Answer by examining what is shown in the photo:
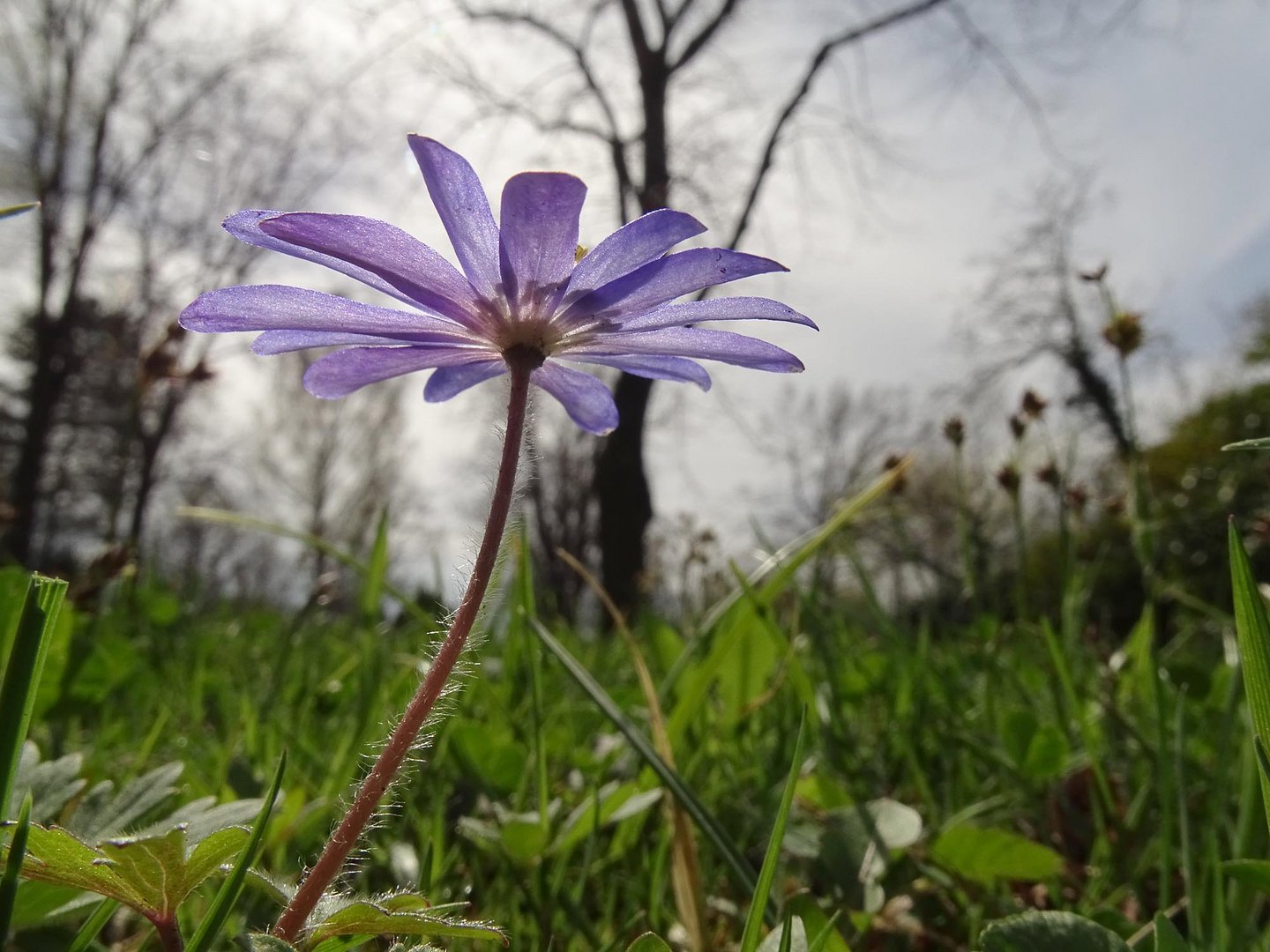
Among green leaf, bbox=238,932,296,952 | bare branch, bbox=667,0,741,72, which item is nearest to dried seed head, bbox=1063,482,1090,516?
green leaf, bbox=238,932,296,952

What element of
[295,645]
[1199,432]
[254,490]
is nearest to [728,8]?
[1199,432]

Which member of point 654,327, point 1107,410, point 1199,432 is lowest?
point 654,327

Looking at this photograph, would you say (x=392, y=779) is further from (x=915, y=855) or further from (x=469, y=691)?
(x=469, y=691)

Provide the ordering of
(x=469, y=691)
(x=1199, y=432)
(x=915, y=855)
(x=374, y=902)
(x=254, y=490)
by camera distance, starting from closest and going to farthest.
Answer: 1. (x=374, y=902)
2. (x=915, y=855)
3. (x=469, y=691)
4. (x=1199, y=432)
5. (x=254, y=490)

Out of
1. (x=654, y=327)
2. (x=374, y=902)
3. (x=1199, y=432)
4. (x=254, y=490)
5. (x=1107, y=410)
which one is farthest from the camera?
(x=254, y=490)

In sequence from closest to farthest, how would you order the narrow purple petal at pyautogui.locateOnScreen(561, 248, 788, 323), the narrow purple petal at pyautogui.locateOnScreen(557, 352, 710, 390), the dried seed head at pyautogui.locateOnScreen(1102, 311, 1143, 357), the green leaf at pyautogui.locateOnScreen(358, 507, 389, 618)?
the narrow purple petal at pyautogui.locateOnScreen(561, 248, 788, 323) → the narrow purple petal at pyautogui.locateOnScreen(557, 352, 710, 390) → the dried seed head at pyautogui.locateOnScreen(1102, 311, 1143, 357) → the green leaf at pyautogui.locateOnScreen(358, 507, 389, 618)

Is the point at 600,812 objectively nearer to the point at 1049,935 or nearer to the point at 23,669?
the point at 1049,935

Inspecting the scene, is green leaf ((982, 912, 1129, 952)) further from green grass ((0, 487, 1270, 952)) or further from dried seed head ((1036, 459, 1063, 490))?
dried seed head ((1036, 459, 1063, 490))

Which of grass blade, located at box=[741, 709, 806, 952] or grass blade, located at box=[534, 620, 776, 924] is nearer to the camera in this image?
grass blade, located at box=[741, 709, 806, 952]
